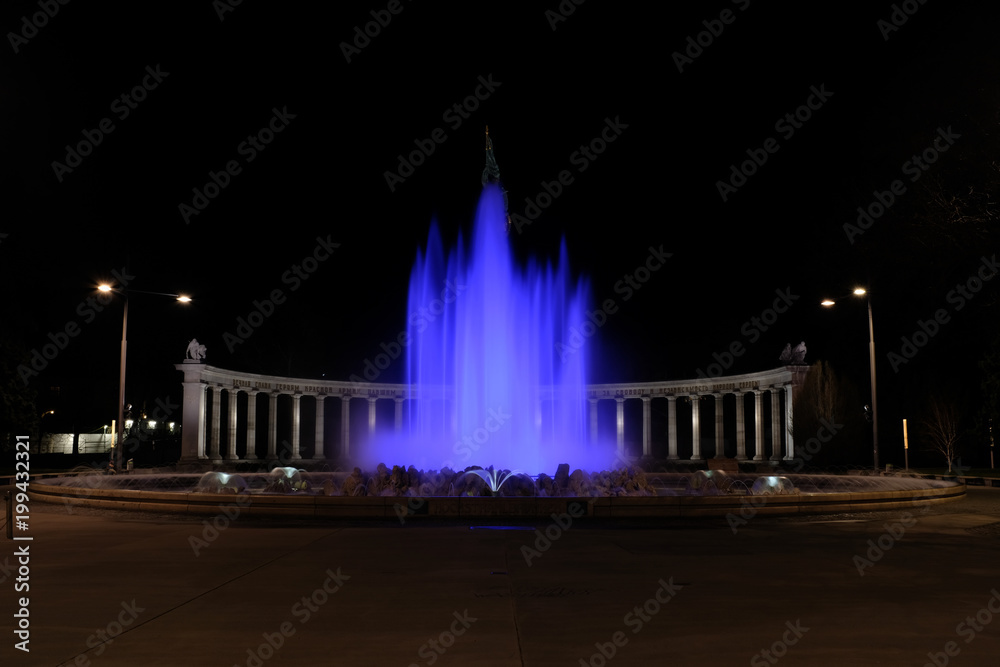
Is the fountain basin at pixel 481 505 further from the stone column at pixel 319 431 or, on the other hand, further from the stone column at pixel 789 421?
the stone column at pixel 319 431

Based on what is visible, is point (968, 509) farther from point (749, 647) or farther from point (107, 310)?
point (107, 310)

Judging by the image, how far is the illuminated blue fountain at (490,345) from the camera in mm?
42688

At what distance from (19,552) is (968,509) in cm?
2911

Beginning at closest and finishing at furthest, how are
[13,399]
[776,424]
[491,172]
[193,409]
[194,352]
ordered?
[491,172]
[13,399]
[193,409]
[194,352]
[776,424]

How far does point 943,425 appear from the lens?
57781 mm

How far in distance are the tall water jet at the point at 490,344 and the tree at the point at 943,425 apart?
23.7 meters

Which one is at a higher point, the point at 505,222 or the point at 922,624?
the point at 505,222

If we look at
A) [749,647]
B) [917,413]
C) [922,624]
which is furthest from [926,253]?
[917,413]

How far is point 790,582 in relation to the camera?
574 inches

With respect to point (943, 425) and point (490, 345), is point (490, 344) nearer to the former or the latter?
point (490, 345)

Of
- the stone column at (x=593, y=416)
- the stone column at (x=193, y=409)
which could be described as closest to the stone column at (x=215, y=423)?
the stone column at (x=193, y=409)

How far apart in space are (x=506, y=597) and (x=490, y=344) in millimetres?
32102

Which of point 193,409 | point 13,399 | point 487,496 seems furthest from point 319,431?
point 487,496

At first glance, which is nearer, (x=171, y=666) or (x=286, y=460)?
(x=171, y=666)
